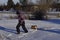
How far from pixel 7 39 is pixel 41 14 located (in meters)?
18.2

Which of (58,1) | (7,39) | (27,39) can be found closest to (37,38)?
(27,39)

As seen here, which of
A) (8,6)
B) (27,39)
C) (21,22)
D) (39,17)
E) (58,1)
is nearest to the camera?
(27,39)

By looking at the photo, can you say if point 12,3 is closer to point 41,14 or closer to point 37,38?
point 41,14

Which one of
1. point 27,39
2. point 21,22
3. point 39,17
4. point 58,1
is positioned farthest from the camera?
point 58,1

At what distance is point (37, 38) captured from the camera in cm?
1292

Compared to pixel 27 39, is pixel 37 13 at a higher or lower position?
lower

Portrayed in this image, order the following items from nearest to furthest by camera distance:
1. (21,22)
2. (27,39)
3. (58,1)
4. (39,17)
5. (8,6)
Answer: (27,39) < (21,22) < (39,17) < (8,6) < (58,1)

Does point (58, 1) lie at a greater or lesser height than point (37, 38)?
lesser

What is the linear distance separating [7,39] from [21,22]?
8.20 feet

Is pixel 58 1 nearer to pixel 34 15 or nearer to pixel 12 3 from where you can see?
pixel 12 3

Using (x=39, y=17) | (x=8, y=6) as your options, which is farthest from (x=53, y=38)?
(x=8, y=6)

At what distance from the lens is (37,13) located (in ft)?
100

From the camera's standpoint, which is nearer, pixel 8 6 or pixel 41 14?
pixel 41 14

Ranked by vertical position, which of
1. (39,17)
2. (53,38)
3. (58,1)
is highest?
(53,38)
